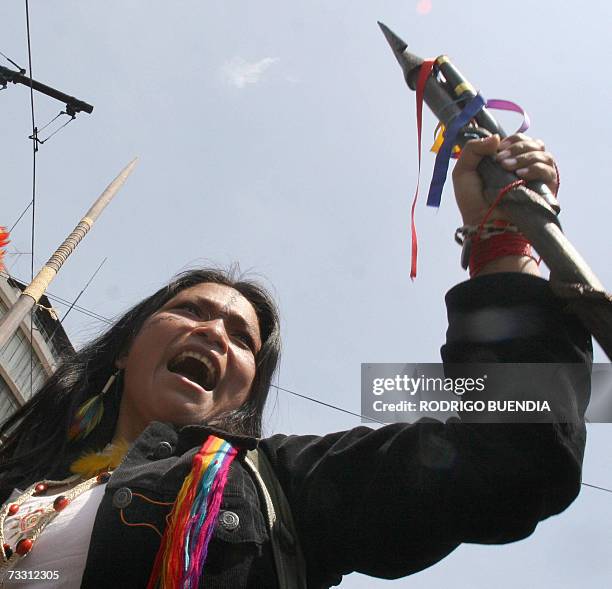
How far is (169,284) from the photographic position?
9.16 ft

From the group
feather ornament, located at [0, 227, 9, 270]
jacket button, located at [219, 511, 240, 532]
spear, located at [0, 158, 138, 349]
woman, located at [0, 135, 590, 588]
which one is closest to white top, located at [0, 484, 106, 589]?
woman, located at [0, 135, 590, 588]

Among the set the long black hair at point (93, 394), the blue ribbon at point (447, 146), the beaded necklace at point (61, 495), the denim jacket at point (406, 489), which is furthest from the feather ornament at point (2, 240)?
the blue ribbon at point (447, 146)

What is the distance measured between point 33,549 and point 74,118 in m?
9.64

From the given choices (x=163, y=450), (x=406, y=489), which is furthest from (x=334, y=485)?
(x=163, y=450)

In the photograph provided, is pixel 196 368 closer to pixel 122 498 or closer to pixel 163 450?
pixel 163 450

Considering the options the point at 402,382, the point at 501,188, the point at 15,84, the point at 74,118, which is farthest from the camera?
the point at 74,118

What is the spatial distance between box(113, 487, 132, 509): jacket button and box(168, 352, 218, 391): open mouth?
0.67 metres

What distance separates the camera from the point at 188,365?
2.30m

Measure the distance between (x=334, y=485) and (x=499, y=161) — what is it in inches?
38.6

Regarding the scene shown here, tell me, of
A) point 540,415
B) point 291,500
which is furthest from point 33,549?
point 540,415

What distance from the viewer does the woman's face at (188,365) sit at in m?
2.16

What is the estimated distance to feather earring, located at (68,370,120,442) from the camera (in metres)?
2.30

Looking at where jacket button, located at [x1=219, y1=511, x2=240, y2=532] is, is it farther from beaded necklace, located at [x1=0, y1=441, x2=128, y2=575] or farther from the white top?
beaded necklace, located at [x1=0, y1=441, x2=128, y2=575]

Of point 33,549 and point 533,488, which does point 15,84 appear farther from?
point 533,488
